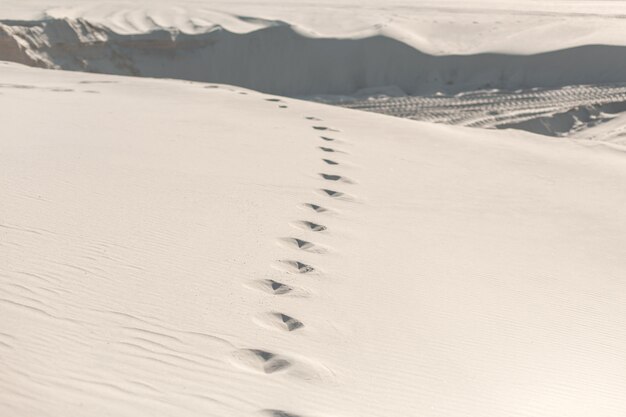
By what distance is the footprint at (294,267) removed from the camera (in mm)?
4223

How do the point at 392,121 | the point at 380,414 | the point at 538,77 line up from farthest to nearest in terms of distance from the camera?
the point at 538,77
the point at 392,121
the point at 380,414

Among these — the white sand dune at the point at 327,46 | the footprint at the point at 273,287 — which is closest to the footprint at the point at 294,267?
the footprint at the point at 273,287

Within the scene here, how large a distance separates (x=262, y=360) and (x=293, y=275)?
94cm

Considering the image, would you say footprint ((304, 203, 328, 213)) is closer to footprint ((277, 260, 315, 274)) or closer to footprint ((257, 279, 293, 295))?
footprint ((277, 260, 315, 274))

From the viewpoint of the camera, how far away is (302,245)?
15.2 feet

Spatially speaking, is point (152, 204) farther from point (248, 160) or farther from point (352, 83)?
point (352, 83)

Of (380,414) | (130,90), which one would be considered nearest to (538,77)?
(130,90)

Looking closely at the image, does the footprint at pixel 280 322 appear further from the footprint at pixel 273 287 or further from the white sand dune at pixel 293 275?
the footprint at pixel 273 287

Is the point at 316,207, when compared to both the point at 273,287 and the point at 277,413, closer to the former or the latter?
the point at 273,287

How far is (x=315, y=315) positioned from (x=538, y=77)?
766 centimetres

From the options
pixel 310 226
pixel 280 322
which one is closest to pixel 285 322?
pixel 280 322

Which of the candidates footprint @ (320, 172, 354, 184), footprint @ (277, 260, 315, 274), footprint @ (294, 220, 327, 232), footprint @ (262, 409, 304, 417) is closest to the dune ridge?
footprint @ (320, 172, 354, 184)

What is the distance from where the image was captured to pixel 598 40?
428 inches

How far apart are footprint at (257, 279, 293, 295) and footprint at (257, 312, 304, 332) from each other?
0.26 meters
